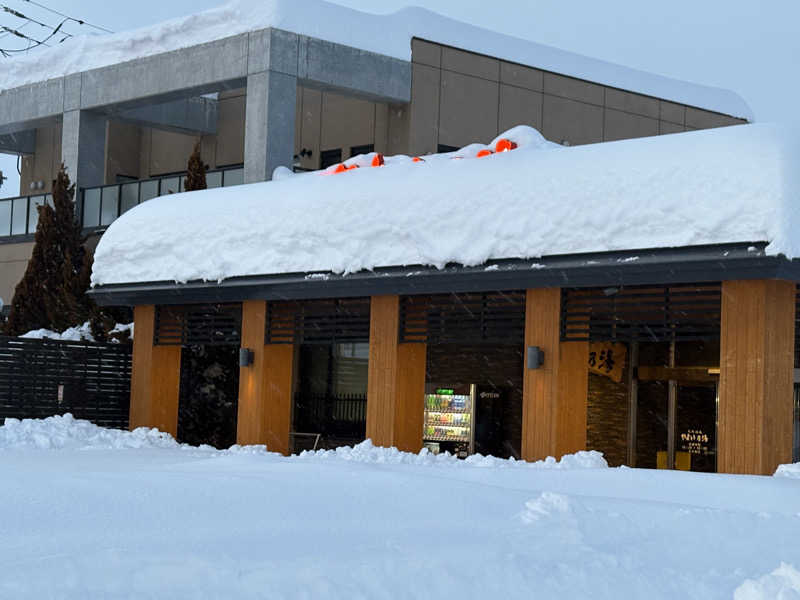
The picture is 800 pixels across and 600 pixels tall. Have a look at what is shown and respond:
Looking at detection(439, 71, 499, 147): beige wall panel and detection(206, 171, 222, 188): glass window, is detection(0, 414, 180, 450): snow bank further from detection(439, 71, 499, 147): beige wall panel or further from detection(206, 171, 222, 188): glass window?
detection(439, 71, 499, 147): beige wall panel

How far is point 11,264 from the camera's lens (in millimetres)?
31000

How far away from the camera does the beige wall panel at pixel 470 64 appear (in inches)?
1078

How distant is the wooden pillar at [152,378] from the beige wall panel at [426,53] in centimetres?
907

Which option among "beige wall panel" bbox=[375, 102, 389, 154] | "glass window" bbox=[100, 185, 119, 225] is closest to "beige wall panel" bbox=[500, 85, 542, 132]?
"beige wall panel" bbox=[375, 102, 389, 154]

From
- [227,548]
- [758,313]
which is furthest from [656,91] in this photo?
[227,548]

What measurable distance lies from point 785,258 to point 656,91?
19.5 metres

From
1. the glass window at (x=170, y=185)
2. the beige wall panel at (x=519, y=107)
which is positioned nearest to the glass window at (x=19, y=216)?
the glass window at (x=170, y=185)

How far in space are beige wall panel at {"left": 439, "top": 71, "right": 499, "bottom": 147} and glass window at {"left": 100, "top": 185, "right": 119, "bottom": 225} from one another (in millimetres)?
7592

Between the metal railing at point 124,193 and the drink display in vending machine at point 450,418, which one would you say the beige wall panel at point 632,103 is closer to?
the metal railing at point 124,193

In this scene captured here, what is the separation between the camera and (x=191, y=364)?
2391cm

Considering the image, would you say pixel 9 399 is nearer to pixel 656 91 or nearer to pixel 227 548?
pixel 227 548

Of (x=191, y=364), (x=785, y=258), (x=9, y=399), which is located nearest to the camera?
(x=785, y=258)

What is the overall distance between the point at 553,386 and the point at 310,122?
1506 centimetres

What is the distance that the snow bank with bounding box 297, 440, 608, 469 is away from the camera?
1459 centimetres
